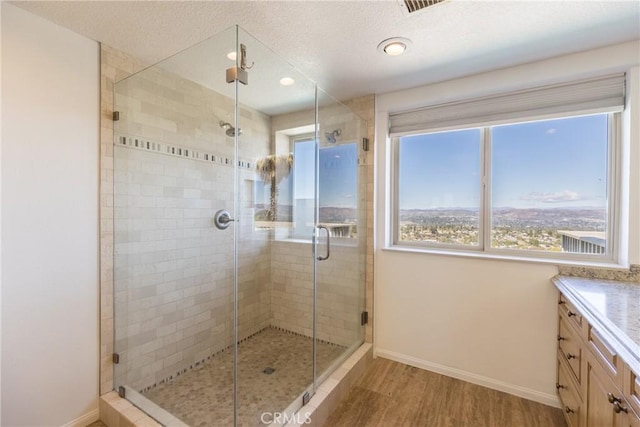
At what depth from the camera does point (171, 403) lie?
1.79 metres

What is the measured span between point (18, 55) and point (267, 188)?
1.62 meters

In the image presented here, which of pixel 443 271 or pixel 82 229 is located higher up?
pixel 82 229

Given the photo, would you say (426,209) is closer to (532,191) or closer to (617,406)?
(532,191)

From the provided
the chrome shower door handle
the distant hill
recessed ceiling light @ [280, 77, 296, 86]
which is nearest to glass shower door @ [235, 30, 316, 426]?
recessed ceiling light @ [280, 77, 296, 86]

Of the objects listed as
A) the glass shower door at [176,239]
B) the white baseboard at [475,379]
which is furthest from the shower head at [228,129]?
the white baseboard at [475,379]

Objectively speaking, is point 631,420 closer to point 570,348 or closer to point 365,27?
point 570,348

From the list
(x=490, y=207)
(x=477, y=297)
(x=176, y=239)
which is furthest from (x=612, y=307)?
(x=176, y=239)

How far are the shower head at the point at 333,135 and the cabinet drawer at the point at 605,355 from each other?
1.97 metres

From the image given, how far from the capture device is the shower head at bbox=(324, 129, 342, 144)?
2.41 meters

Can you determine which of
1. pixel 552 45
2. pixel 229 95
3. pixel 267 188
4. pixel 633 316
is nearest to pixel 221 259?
pixel 267 188

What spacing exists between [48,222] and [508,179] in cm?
308

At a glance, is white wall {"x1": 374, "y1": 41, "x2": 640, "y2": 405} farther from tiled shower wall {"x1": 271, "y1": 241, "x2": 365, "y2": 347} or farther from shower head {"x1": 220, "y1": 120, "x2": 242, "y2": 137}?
shower head {"x1": 220, "y1": 120, "x2": 242, "y2": 137}

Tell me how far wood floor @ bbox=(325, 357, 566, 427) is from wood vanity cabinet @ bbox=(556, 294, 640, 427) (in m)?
0.25

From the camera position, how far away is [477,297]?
86.2 inches
